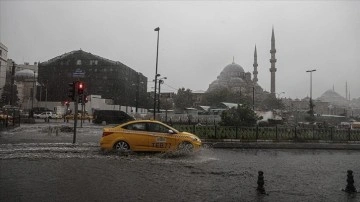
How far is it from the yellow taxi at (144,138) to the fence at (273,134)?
7102 millimetres

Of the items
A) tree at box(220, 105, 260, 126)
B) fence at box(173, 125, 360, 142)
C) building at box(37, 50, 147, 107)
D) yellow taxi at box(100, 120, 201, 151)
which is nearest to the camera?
yellow taxi at box(100, 120, 201, 151)

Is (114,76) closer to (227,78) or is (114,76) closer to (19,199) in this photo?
(227,78)

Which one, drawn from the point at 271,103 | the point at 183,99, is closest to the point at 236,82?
the point at 271,103

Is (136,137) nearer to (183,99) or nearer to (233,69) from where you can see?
(183,99)

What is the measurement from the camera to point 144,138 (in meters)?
13.0

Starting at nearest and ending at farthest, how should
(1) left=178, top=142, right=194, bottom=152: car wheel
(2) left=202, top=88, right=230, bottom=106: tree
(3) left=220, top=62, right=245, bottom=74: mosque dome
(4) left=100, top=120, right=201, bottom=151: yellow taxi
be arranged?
(4) left=100, top=120, right=201, bottom=151: yellow taxi → (1) left=178, top=142, right=194, bottom=152: car wheel → (2) left=202, top=88, right=230, bottom=106: tree → (3) left=220, top=62, right=245, bottom=74: mosque dome

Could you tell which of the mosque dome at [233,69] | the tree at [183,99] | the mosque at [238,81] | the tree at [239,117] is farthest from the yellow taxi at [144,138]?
the mosque dome at [233,69]

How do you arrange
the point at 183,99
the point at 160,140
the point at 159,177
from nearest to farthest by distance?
the point at 159,177
the point at 160,140
the point at 183,99

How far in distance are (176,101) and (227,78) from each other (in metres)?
31.2

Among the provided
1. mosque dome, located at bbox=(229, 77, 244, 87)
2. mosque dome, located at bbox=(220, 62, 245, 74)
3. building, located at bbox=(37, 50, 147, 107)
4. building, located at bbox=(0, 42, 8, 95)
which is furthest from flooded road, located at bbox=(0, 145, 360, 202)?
mosque dome, located at bbox=(220, 62, 245, 74)

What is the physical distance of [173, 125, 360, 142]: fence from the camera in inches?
814

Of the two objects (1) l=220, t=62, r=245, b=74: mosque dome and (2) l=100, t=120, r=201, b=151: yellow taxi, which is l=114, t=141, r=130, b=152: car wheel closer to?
(2) l=100, t=120, r=201, b=151: yellow taxi

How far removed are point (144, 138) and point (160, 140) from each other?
631mm

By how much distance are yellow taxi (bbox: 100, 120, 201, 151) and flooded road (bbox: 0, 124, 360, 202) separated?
0.36 metres
